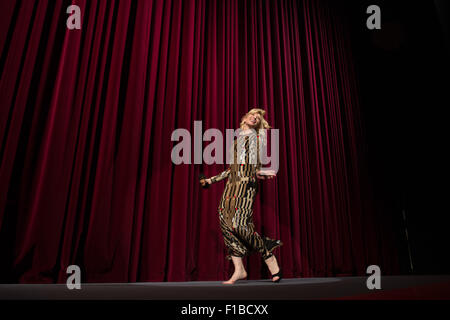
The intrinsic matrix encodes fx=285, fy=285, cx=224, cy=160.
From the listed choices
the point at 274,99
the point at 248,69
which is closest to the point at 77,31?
the point at 248,69

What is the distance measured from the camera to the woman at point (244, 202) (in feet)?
6.40

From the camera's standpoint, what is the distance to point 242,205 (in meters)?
1.98

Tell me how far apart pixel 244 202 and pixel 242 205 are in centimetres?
3

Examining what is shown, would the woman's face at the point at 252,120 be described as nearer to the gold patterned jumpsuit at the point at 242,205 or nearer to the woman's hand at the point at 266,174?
the gold patterned jumpsuit at the point at 242,205

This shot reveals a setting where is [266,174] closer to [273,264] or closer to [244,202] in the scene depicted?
[244,202]

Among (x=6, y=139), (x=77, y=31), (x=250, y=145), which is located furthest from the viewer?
(x=77, y=31)

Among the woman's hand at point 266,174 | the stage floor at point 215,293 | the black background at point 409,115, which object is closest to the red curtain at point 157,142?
the black background at point 409,115

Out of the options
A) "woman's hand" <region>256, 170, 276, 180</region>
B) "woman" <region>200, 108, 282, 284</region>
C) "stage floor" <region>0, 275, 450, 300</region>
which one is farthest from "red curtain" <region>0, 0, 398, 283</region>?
"woman's hand" <region>256, 170, 276, 180</region>

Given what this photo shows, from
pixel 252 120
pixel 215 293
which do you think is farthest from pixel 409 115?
pixel 215 293

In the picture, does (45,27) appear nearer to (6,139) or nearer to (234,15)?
(6,139)

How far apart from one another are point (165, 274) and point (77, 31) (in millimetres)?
2458

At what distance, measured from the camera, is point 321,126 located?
3969 mm
